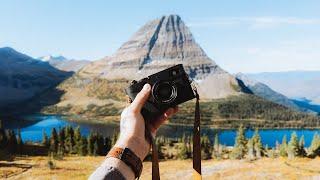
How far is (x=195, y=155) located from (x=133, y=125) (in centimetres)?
61

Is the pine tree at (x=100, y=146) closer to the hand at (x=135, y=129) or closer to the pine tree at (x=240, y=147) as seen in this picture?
the pine tree at (x=240, y=147)

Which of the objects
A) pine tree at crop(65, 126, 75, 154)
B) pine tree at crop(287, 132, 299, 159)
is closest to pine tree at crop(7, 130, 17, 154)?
pine tree at crop(65, 126, 75, 154)

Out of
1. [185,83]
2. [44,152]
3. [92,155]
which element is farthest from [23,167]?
[185,83]

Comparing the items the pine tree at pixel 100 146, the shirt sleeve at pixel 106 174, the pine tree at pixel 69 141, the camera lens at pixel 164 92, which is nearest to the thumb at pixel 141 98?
the camera lens at pixel 164 92

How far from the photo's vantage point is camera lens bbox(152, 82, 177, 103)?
471cm

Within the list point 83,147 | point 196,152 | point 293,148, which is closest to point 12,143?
point 83,147

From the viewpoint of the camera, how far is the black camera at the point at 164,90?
4.50m

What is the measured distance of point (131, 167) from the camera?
3650 mm

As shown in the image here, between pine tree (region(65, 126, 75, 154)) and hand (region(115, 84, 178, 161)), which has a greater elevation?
hand (region(115, 84, 178, 161))

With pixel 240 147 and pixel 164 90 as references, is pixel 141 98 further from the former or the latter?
pixel 240 147

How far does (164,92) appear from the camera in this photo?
494 cm

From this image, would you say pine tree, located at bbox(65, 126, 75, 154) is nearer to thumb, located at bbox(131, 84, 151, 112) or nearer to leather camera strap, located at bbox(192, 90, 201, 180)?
thumb, located at bbox(131, 84, 151, 112)

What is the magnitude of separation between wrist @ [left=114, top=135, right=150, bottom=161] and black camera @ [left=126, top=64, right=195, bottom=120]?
48 centimetres

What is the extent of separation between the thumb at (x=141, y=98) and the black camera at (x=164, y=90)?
0.06 m
